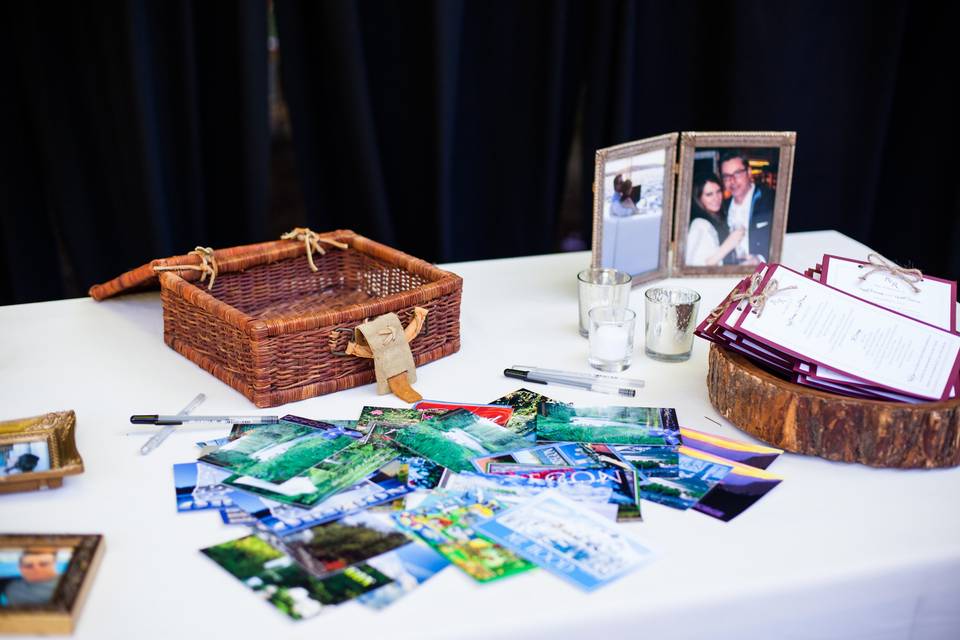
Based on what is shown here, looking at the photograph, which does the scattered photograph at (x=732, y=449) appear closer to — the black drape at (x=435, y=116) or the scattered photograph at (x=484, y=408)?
the scattered photograph at (x=484, y=408)

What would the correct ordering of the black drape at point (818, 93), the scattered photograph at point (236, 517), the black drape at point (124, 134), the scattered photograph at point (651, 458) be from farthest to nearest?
the black drape at point (818, 93) < the black drape at point (124, 134) < the scattered photograph at point (651, 458) < the scattered photograph at point (236, 517)

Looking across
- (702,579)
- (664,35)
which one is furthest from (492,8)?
(702,579)

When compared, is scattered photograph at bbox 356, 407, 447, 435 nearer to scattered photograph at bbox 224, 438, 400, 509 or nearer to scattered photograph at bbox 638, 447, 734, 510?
scattered photograph at bbox 224, 438, 400, 509

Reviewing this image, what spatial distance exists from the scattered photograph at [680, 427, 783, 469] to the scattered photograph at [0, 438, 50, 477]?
2.16ft

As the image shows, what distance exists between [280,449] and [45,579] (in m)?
0.28

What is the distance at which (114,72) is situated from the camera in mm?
1999

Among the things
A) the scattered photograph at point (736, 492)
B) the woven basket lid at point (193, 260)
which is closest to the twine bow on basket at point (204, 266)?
the woven basket lid at point (193, 260)

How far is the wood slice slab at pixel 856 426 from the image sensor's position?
0.98 meters

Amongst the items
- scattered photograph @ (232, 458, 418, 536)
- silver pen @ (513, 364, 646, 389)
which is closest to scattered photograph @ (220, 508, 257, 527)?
scattered photograph @ (232, 458, 418, 536)

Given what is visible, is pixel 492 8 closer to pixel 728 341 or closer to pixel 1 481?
pixel 728 341

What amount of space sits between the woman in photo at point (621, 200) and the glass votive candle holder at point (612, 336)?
0.90 feet

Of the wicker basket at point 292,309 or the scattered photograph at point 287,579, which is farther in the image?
the wicker basket at point 292,309

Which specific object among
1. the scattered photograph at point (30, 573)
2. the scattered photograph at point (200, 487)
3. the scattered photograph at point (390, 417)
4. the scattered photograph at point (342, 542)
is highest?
the scattered photograph at point (390, 417)

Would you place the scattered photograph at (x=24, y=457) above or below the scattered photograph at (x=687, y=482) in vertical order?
above
